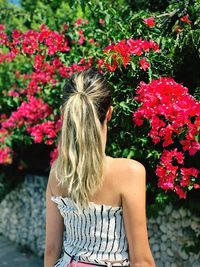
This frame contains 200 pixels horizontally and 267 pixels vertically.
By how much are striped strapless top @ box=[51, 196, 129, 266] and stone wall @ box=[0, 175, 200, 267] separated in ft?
6.63

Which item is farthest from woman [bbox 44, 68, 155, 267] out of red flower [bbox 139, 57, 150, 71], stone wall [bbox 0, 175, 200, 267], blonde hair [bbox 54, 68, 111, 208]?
stone wall [bbox 0, 175, 200, 267]

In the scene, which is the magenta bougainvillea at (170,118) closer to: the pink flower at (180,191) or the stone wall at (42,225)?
the pink flower at (180,191)

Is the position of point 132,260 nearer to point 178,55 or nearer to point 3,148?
point 178,55

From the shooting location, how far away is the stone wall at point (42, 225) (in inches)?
152

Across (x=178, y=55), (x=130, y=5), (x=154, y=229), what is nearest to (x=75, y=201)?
(x=178, y=55)

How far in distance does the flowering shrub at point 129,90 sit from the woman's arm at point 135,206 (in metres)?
1.01

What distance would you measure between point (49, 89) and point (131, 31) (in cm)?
132

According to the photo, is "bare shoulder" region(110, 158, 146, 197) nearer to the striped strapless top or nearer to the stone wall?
the striped strapless top

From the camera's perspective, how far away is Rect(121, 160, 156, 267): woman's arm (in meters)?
1.72

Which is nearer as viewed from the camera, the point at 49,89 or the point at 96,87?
the point at 96,87

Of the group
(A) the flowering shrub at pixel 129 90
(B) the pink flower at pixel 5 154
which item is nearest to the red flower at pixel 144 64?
(A) the flowering shrub at pixel 129 90

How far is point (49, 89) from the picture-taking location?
470cm

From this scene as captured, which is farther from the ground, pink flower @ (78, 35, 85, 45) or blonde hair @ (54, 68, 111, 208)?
pink flower @ (78, 35, 85, 45)

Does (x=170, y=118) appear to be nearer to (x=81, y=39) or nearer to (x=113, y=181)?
(x=113, y=181)
